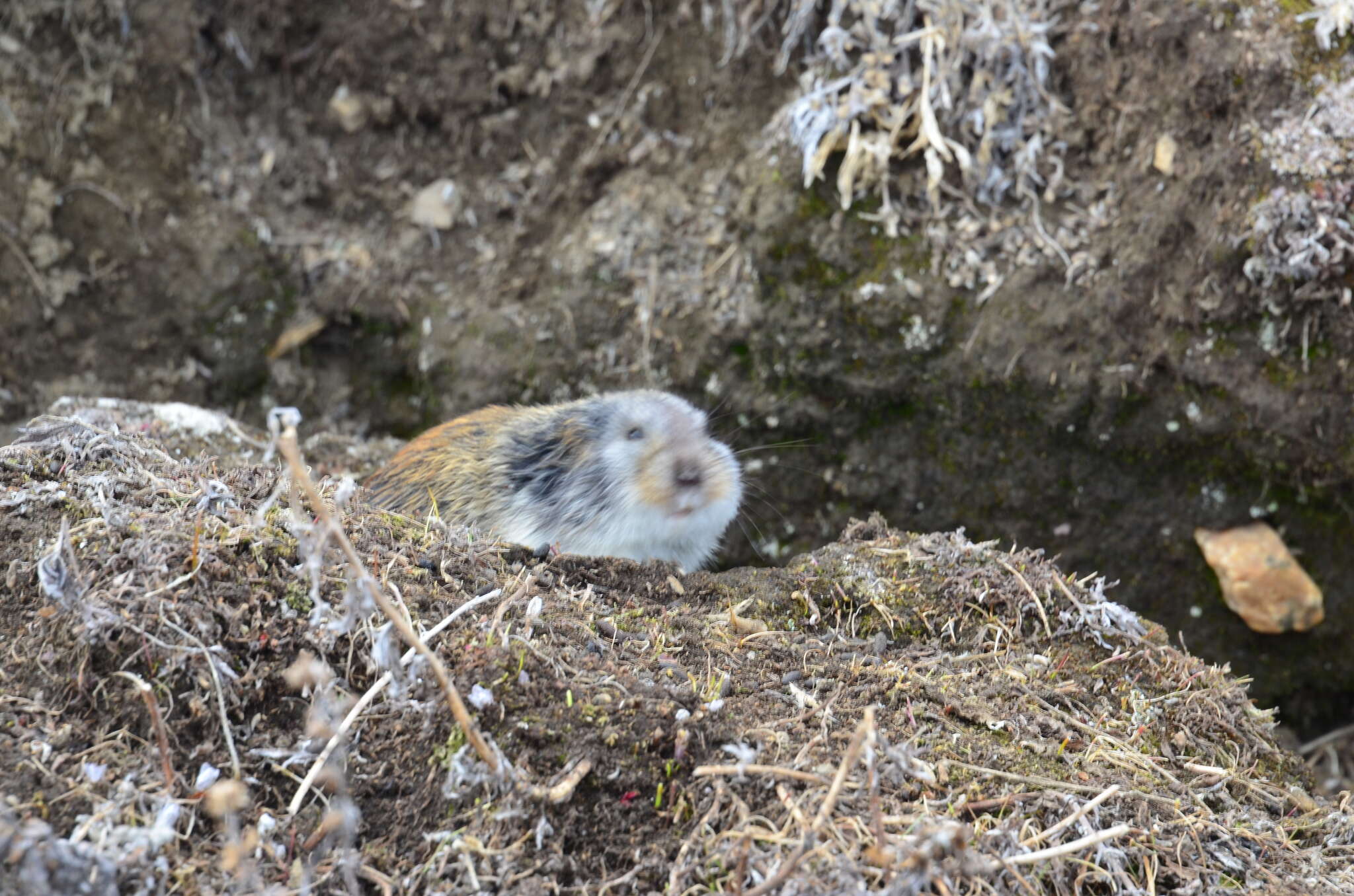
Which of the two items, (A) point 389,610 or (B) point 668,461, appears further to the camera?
(B) point 668,461

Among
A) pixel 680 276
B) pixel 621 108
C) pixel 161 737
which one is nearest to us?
pixel 161 737

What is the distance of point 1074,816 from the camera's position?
2629mm

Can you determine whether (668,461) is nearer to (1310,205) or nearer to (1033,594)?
(1033,594)

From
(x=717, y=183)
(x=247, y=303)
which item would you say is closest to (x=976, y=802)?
(x=717, y=183)

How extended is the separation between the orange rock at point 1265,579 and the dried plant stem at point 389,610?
4308 mm

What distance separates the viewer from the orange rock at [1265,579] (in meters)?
5.27

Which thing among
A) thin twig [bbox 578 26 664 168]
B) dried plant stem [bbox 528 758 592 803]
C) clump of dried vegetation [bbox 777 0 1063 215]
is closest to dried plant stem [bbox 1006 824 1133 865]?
dried plant stem [bbox 528 758 592 803]

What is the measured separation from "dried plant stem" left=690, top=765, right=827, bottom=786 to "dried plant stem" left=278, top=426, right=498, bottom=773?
0.51m

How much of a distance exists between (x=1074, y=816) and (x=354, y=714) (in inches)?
71.0

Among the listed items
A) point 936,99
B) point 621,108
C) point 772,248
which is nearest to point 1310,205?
point 936,99

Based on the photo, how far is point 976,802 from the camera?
2650 millimetres

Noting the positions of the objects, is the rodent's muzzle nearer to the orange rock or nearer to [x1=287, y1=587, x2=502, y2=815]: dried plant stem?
→ [x1=287, y1=587, x2=502, y2=815]: dried plant stem

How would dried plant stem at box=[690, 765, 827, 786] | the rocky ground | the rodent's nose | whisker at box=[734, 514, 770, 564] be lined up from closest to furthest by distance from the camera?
1. dried plant stem at box=[690, 765, 827, 786]
2. the rodent's nose
3. the rocky ground
4. whisker at box=[734, 514, 770, 564]

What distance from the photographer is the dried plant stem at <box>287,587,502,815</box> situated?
2.42 meters
